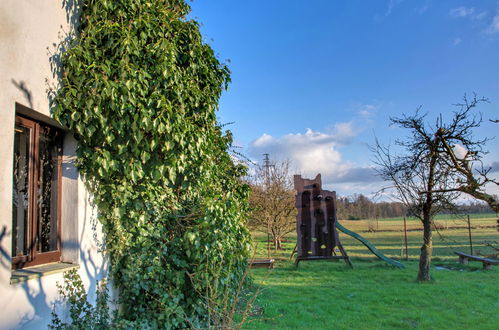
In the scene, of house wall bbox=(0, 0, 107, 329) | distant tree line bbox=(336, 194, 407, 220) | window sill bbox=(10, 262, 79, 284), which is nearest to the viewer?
house wall bbox=(0, 0, 107, 329)

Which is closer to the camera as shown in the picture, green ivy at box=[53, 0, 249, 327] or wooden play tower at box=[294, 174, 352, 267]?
green ivy at box=[53, 0, 249, 327]

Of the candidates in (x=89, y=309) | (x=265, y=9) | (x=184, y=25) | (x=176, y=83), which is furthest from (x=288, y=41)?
(x=89, y=309)

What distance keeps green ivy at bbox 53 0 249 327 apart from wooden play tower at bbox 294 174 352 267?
6438mm

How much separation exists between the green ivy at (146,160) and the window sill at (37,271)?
67 cm

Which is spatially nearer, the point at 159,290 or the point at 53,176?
the point at 53,176

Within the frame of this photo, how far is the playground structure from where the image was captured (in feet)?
35.5

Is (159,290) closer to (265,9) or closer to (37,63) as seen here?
(37,63)

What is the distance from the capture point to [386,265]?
10.6 meters

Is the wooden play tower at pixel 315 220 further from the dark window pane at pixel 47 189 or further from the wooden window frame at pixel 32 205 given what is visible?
the wooden window frame at pixel 32 205

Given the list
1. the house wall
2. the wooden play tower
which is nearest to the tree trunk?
the wooden play tower

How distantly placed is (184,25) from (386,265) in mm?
9386

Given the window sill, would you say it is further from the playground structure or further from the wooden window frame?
the playground structure

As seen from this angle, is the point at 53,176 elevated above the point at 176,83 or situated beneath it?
situated beneath

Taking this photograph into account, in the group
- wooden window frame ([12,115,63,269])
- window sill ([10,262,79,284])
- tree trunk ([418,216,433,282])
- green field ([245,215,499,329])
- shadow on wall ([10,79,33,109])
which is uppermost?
shadow on wall ([10,79,33,109])
